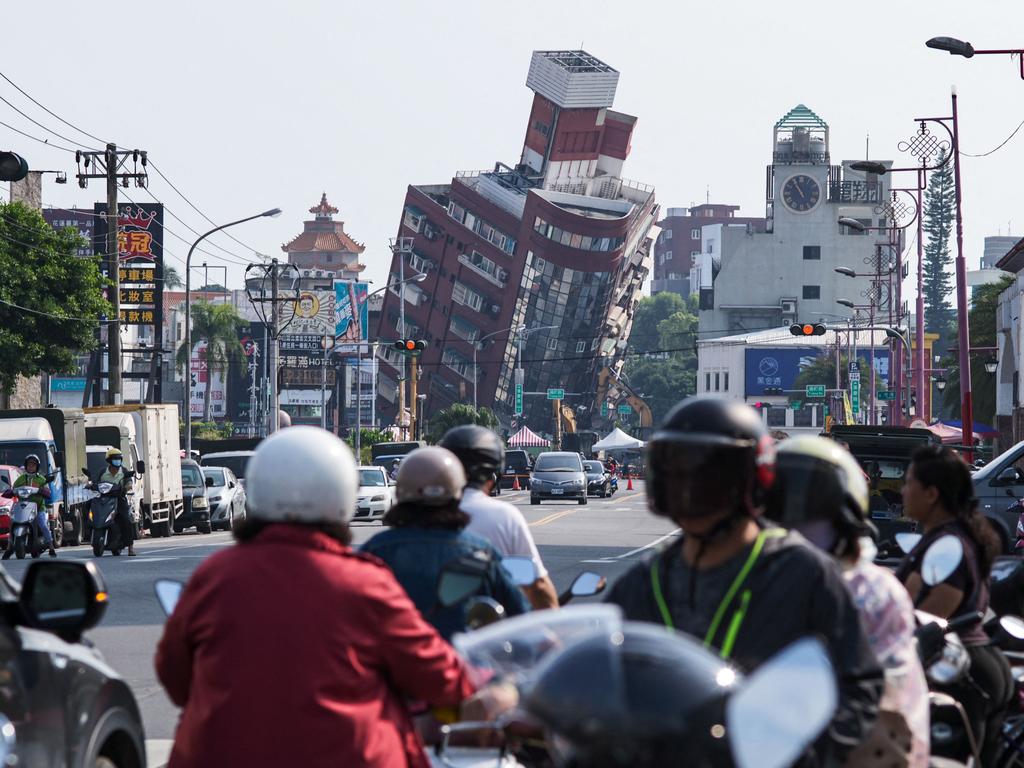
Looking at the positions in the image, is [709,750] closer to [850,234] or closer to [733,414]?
[733,414]

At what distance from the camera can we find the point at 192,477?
3994 cm

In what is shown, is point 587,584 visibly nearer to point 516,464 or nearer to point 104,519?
point 104,519

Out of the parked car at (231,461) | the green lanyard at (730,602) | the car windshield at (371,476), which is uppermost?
the green lanyard at (730,602)

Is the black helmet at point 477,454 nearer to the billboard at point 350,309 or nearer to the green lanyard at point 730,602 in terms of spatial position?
the green lanyard at point 730,602

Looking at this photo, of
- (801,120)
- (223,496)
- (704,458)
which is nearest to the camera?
(704,458)

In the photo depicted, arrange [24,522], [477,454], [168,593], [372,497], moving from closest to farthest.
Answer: [168,593]
[477,454]
[24,522]
[372,497]

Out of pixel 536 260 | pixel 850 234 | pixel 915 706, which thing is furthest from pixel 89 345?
pixel 850 234

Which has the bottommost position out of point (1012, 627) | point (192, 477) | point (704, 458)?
point (192, 477)

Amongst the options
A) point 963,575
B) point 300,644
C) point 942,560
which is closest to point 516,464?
point 963,575

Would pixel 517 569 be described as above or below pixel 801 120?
below

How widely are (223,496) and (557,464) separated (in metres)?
21.3

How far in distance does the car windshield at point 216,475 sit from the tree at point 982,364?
117ft

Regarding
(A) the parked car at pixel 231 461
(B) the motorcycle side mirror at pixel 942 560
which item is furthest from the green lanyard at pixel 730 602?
(A) the parked car at pixel 231 461

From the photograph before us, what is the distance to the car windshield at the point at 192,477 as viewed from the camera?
130 ft
